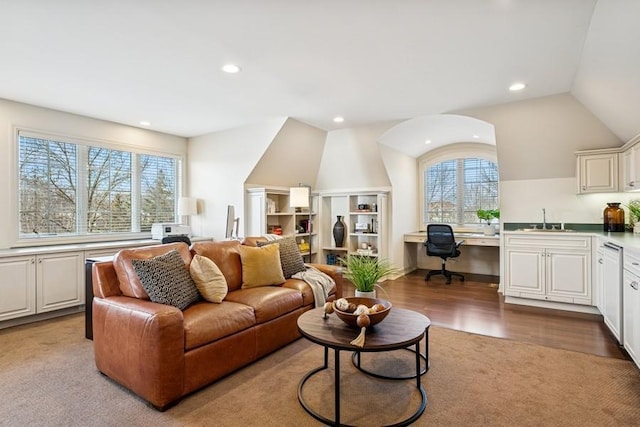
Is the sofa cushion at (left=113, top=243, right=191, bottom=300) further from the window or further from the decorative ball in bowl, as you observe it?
the window

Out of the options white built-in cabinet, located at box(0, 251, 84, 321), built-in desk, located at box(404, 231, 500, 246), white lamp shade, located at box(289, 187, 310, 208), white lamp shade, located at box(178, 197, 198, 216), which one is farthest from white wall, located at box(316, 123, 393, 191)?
white built-in cabinet, located at box(0, 251, 84, 321)

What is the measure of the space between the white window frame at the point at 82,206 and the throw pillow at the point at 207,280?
2707 millimetres

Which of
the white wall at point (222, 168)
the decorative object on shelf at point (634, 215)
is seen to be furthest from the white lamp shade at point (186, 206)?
the decorative object on shelf at point (634, 215)

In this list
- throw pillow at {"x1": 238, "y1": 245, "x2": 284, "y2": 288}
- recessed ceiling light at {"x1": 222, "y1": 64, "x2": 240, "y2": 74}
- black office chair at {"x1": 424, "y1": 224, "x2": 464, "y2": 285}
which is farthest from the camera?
black office chair at {"x1": 424, "y1": 224, "x2": 464, "y2": 285}

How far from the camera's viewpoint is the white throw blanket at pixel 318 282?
3.39 m

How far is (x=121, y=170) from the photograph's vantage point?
5.13m

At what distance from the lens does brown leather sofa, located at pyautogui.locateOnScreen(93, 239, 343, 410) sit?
207cm

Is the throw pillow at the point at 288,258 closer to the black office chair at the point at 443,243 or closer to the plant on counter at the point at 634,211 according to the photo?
the black office chair at the point at 443,243

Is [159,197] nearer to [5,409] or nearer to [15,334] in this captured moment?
[15,334]

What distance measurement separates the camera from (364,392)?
225 cm

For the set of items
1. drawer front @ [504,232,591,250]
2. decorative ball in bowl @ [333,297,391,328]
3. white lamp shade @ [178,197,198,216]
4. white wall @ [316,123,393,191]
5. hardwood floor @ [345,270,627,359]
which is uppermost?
white wall @ [316,123,393,191]

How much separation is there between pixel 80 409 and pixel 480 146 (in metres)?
6.53

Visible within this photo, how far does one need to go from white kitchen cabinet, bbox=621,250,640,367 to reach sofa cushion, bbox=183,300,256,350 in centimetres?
275

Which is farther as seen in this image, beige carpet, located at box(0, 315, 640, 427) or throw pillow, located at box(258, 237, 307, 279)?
throw pillow, located at box(258, 237, 307, 279)
